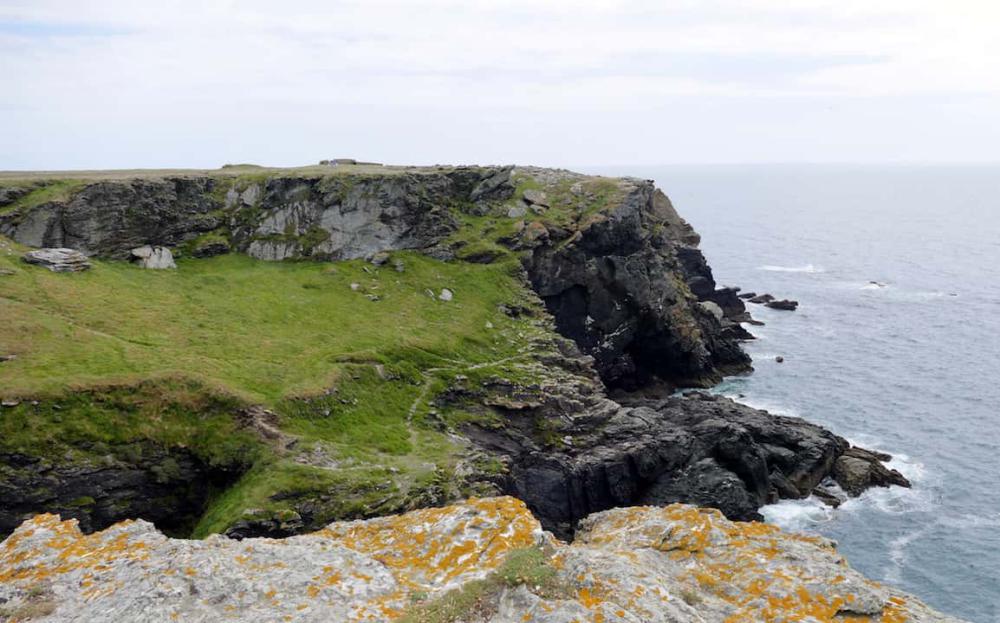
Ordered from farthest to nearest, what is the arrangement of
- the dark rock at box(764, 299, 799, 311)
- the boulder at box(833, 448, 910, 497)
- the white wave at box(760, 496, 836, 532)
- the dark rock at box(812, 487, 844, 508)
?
the dark rock at box(764, 299, 799, 311) → the boulder at box(833, 448, 910, 497) → the dark rock at box(812, 487, 844, 508) → the white wave at box(760, 496, 836, 532)

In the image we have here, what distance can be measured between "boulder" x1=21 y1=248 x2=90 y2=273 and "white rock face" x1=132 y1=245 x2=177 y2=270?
5071mm

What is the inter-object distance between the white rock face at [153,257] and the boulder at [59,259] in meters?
5.07

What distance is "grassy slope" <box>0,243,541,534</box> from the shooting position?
124 ft

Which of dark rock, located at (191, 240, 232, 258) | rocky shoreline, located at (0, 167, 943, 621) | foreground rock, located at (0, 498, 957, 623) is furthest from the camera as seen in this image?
dark rock, located at (191, 240, 232, 258)

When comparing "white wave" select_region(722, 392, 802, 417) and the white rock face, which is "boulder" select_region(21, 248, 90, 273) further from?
"white wave" select_region(722, 392, 802, 417)

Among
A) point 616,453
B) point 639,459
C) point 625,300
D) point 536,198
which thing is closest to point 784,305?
point 625,300

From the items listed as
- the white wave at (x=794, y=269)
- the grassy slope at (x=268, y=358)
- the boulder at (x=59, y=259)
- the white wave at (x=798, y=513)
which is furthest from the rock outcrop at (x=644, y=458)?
the white wave at (x=794, y=269)

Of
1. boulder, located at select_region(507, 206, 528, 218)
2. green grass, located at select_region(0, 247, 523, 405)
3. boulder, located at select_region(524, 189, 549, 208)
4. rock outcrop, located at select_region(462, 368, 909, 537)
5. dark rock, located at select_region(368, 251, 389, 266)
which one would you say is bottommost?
rock outcrop, located at select_region(462, 368, 909, 537)

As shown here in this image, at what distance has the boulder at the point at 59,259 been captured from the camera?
54125 mm

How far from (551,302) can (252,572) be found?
56.1 m

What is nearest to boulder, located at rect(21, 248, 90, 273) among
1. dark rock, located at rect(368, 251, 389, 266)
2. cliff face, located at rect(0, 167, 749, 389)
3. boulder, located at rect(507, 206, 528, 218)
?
cliff face, located at rect(0, 167, 749, 389)

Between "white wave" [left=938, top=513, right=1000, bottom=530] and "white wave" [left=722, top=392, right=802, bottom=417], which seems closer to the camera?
"white wave" [left=938, top=513, right=1000, bottom=530]

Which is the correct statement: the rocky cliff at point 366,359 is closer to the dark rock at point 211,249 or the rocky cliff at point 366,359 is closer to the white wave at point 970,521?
the dark rock at point 211,249

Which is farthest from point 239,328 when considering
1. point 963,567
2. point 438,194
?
point 963,567
